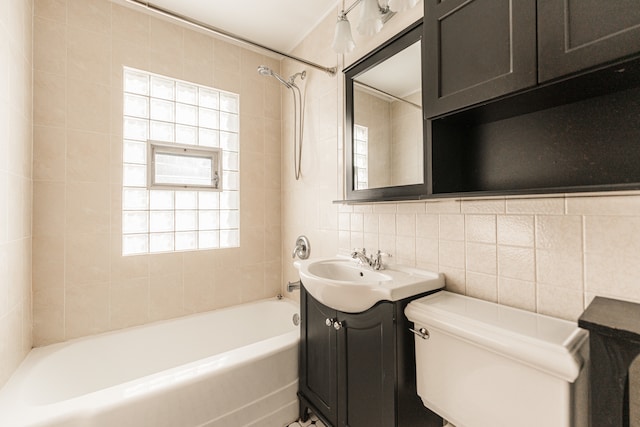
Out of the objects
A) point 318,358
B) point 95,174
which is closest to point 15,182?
point 95,174

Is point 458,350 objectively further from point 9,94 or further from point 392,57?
point 9,94

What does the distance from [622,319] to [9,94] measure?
7.82ft

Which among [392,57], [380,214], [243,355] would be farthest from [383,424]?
[392,57]

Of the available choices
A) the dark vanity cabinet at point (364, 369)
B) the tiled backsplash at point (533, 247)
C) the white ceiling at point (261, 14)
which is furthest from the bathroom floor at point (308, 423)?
the white ceiling at point (261, 14)

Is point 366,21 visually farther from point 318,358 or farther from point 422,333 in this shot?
point 318,358

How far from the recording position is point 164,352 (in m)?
1.83

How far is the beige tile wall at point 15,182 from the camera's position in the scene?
46.6 inches

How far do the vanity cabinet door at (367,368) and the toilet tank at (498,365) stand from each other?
11cm

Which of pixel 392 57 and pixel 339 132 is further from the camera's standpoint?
pixel 339 132

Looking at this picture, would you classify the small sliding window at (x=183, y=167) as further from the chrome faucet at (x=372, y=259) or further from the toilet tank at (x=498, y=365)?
the toilet tank at (x=498, y=365)

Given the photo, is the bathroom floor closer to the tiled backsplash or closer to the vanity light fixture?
the tiled backsplash

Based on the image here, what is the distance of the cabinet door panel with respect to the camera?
61 cm

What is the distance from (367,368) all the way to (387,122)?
1.22m

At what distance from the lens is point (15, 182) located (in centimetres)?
130
